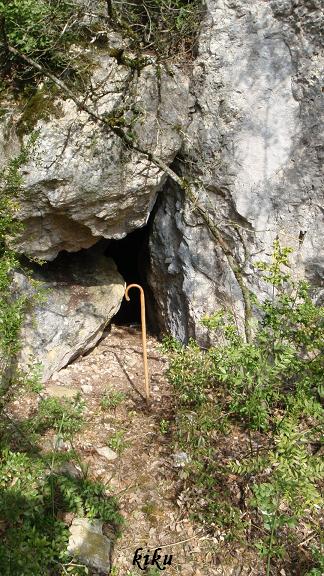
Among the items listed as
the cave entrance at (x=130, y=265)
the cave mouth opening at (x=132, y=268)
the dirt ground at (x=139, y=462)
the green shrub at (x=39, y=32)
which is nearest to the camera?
the dirt ground at (x=139, y=462)

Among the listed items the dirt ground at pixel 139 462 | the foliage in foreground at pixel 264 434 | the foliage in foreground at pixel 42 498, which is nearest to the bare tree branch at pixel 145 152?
the foliage in foreground at pixel 264 434

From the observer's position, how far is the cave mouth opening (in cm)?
516

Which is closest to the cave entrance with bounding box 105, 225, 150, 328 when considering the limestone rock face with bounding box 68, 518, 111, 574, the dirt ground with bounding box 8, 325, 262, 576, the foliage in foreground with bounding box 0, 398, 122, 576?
the dirt ground with bounding box 8, 325, 262, 576

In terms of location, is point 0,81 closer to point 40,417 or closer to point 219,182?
point 219,182

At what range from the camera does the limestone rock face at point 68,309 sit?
3.96 metres

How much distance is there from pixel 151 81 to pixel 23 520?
3229 millimetres

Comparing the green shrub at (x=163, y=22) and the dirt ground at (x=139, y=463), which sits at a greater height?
the green shrub at (x=163, y=22)

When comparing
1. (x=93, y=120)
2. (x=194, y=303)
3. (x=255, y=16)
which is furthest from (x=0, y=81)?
(x=194, y=303)

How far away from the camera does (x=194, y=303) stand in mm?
4238

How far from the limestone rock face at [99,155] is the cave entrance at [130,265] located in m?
1.34

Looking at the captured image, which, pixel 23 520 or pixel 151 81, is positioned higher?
pixel 151 81

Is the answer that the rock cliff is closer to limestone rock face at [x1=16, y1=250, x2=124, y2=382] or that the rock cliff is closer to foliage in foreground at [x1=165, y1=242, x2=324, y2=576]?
limestone rock face at [x1=16, y1=250, x2=124, y2=382]

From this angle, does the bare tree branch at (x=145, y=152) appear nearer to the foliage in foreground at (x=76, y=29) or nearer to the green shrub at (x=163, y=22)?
the foliage in foreground at (x=76, y=29)

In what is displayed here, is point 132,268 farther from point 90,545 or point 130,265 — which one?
point 90,545
